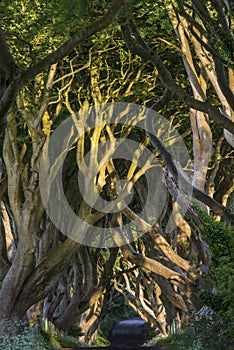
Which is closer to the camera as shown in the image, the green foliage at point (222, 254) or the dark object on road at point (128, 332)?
the green foliage at point (222, 254)

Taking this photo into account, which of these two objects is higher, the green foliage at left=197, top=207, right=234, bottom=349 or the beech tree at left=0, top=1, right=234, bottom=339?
the beech tree at left=0, top=1, right=234, bottom=339

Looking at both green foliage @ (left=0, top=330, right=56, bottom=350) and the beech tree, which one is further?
green foliage @ (left=0, top=330, right=56, bottom=350)

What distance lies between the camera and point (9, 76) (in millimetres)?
11273

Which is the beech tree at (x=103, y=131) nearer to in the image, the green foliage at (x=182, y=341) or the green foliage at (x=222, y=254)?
the green foliage at (x=182, y=341)

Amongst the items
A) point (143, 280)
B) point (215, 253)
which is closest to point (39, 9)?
point (215, 253)

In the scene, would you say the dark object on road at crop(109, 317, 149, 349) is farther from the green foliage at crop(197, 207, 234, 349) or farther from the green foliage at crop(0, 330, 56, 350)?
the green foliage at crop(197, 207, 234, 349)

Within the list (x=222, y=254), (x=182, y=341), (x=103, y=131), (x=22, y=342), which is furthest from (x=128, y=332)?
(x=222, y=254)

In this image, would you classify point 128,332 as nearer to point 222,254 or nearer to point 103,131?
point 103,131

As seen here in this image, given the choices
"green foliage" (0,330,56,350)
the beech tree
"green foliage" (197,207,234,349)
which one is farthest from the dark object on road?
"green foliage" (197,207,234,349)

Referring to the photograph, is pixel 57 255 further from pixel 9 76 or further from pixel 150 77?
pixel 9 76

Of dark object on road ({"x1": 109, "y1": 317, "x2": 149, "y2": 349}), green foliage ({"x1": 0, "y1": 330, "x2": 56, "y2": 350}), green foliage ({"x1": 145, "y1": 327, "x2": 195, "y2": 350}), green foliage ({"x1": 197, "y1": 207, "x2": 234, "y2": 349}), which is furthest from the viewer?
dark object on road ({"x1": 109, "y1": 317, "x2": 149, "y2": 349})

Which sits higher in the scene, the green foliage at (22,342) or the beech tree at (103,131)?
the beech tree at (103,131)

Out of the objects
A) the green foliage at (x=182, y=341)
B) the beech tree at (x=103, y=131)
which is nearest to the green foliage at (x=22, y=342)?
the beech tree at (x=103, y=131)

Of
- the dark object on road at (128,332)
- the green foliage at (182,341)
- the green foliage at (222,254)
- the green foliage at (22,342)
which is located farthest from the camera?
the dark object on road at (128,332)
